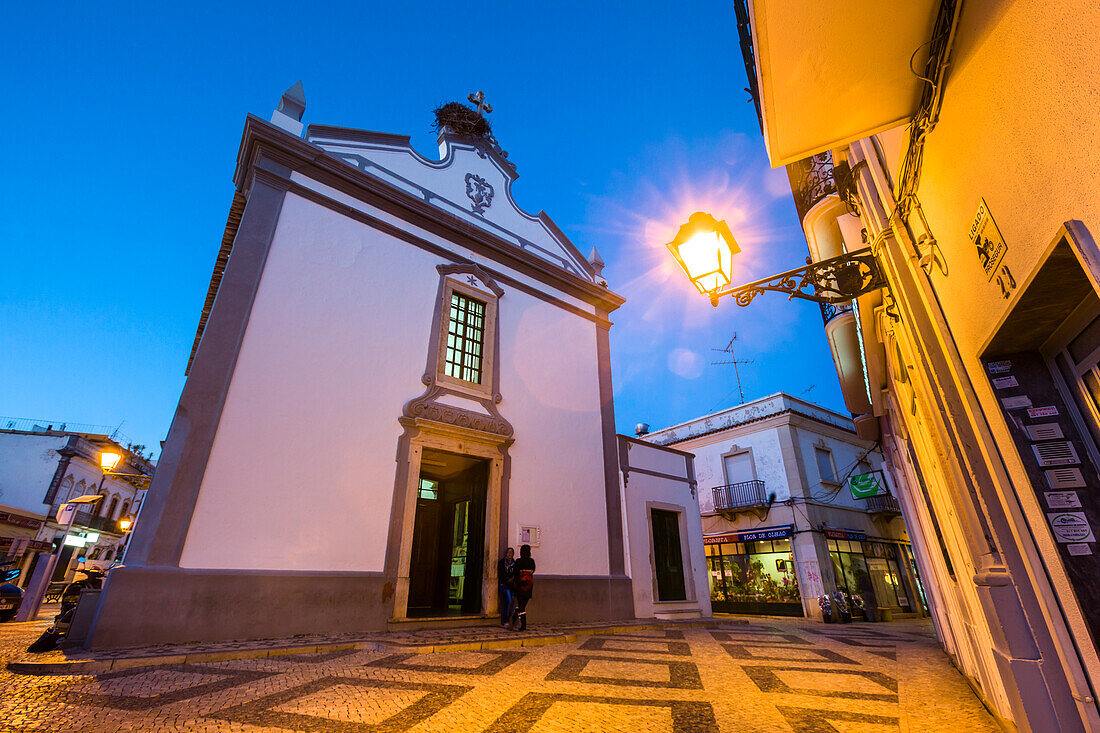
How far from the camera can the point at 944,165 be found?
2.44m

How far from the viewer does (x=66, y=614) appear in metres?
4.85

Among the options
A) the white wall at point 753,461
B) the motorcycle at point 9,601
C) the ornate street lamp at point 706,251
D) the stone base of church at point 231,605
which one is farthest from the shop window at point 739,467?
the motorcycle at point 9,601

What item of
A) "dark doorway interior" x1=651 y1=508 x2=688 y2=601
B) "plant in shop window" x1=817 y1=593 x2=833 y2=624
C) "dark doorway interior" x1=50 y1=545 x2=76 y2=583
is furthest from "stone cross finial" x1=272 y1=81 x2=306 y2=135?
"dark doorway interior" x1=50 y1=545 x2=76 y2=583

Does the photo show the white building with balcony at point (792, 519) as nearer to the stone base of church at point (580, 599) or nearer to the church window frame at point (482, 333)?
the stone base of church at point (580, 599)

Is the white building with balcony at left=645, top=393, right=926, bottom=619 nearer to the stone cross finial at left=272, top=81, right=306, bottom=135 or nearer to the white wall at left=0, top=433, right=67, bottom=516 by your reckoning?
the stone cross finial at left=272, top=81, right=306, bottom=135

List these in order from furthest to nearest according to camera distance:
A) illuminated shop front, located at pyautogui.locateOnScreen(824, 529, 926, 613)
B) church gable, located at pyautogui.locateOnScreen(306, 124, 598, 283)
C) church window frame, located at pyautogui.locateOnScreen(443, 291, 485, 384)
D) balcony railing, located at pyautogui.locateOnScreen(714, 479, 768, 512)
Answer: balcony railing, located at pyautogui.locateOnScreen(714, 479, 768, 512) < illuminated shop front, located at pyautogui.locateOnScreen(824, 529, 926, 613) < church gable, located at pyautogui.locateOnScreen(306, 124, 598, 283) < church window frame, located at pyautogui.locateOnScreen(443, 291, 485, 384)

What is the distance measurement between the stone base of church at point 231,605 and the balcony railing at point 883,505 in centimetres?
1937

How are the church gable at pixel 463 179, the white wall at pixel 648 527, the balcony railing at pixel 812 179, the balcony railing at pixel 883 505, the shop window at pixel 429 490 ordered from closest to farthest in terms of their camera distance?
1. the balcony railing at pixel 812 179
2. the church gable at pixel 463 179
3. the shop window at pixel 429 490
4. the white wall at pixel 648 527
5. the balcony railing at pixel 883 505

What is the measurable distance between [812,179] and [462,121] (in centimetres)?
865

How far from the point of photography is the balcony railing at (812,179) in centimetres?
550

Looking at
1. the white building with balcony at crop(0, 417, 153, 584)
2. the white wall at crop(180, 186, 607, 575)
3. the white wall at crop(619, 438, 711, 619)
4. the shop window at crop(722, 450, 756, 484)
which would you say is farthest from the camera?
the white building with balcony at crop(0, 417, 153, 584)

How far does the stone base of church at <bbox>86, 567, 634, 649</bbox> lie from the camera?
4766mm

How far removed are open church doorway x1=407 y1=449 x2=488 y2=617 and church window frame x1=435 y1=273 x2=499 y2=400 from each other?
4.16ft

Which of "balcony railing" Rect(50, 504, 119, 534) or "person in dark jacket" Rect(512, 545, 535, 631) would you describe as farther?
"balcony railing" Rect(50, 504, 119, 534)
